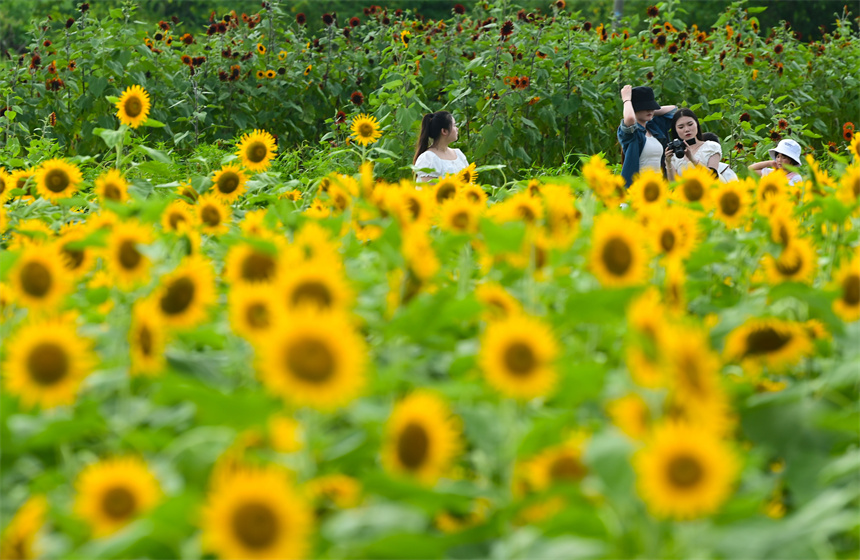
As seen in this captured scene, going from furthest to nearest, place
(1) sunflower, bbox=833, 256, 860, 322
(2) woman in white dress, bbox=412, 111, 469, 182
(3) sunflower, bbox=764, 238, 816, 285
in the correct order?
1. (2) woman in white dress, bbox=412, 111, 469, 182
2. (3) sunflower, bbox=764, 238, 816, 285
3. (1) sunflower, bbox=833, 256, 860, 322

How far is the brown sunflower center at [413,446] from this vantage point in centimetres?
114

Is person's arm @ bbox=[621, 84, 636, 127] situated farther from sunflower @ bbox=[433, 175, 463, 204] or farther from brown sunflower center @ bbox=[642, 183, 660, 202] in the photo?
sunflower @ bbox=[433, 175, 463, 204]

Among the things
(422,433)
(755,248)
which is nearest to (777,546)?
(422,433)

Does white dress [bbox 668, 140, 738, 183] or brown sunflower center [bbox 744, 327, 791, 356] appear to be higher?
white dress [bbox 668, 140, 738, 183]

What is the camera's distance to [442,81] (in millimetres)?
9727

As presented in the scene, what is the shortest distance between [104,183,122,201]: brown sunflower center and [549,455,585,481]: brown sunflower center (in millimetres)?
1530

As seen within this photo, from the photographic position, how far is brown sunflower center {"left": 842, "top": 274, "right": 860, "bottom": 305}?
1.56 metres

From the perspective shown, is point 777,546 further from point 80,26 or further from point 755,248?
point 80,26

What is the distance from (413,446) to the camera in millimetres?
1142

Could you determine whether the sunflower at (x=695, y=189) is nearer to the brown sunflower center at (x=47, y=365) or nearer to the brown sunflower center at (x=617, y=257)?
the brown sunflower center at (x=617, y=257)

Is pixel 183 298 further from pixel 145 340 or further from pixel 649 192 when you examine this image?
pixel 649 192

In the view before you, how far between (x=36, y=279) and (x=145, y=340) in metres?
0.34

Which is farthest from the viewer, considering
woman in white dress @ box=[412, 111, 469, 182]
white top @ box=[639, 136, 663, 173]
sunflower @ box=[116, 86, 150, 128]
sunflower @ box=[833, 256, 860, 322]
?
white top @ box=[639, 136, 663, 173]

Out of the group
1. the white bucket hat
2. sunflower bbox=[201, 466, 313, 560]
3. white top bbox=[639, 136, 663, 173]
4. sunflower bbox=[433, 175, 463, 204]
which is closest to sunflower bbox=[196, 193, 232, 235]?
sunflower bbox=[433, 175, 463, 204]
